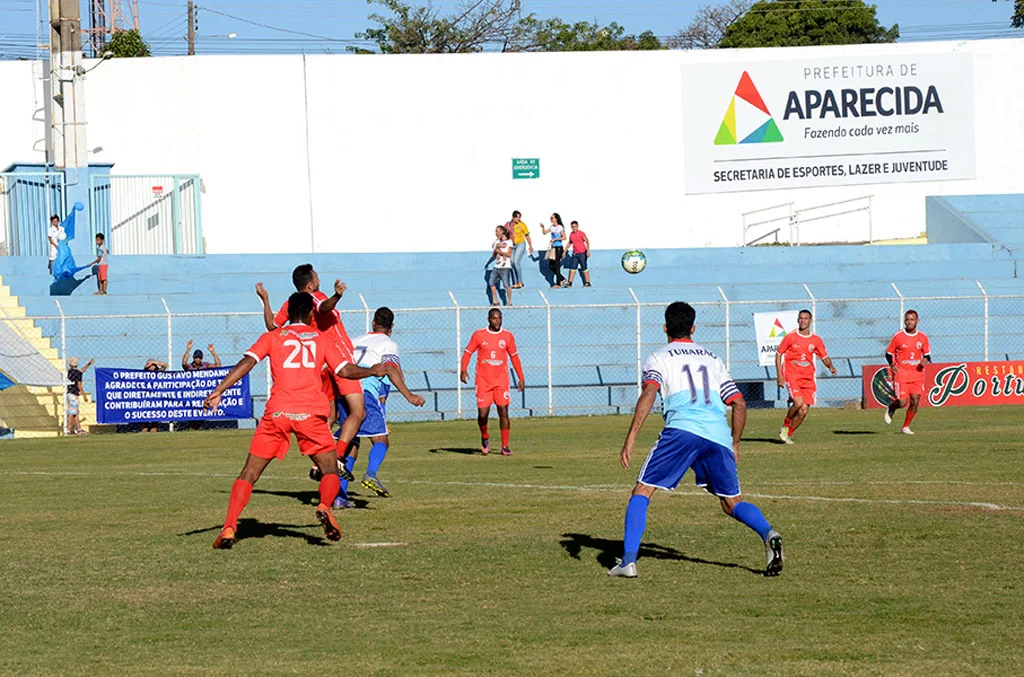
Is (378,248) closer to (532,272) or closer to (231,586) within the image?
(532,272)

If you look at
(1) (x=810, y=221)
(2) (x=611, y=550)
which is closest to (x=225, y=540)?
(2) (x=611, y=550)

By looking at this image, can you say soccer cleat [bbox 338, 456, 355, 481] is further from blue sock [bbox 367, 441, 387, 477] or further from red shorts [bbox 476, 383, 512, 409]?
red shorts [bbox 476, 383, 512, 409]

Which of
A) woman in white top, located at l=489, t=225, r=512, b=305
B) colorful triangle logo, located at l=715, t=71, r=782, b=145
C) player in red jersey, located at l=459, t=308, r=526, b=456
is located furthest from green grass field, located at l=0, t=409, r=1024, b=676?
colorful triangle logo, located at l=715, t=71, r=782, b=145

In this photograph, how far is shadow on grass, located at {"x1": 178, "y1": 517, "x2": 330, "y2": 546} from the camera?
11.1 meters

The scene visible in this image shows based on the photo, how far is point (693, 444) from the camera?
9117 millimetres

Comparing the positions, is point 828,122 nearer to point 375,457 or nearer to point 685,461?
point 375,457

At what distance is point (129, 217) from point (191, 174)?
2.22 meters

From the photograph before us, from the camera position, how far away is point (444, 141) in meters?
41.3

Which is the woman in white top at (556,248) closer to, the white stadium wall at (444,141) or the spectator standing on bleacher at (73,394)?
the white stadium wall at (444,141)

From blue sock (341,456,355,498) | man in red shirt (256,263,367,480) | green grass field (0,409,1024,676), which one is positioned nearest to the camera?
green grass field (0,409,1024,676)

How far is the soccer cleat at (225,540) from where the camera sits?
34.4ft

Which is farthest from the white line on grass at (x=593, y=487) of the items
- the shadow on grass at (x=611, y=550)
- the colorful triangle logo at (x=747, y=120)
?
the colorful triangle logo at (x=747, y=120)

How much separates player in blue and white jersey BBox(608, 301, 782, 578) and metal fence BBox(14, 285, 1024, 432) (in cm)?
2022

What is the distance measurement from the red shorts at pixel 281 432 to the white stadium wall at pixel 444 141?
30257mm
